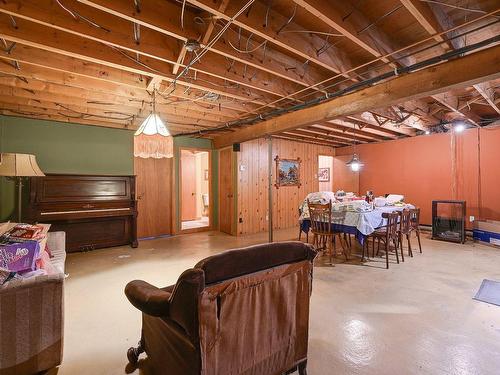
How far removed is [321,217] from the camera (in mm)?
4145

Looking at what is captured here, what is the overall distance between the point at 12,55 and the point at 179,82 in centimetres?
157

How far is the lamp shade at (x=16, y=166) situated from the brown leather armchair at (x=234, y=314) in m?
3.17

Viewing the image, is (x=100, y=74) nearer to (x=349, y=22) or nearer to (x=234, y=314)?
(x=349, y=22)

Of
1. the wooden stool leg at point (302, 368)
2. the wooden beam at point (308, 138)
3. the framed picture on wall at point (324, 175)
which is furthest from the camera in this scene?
the framed picture on wall at point (324, 175)

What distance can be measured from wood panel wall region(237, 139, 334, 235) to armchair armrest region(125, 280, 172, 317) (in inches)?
184

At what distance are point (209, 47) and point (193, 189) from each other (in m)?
6.41

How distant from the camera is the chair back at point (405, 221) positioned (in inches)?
161

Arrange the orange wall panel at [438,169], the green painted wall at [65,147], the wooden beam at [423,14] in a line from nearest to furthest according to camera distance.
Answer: the wooden beam at [423,14] < the green painted wall at [65,147] < the orange wall panel at [438,169]

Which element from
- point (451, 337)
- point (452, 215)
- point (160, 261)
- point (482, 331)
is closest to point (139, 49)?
point (160, 261)

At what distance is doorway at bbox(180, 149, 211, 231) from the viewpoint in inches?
314

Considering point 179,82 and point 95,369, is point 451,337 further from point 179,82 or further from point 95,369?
point 179,82

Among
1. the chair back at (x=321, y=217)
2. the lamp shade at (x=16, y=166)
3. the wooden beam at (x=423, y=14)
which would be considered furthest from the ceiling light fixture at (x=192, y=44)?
the lamp shade at (x=16, y=166)

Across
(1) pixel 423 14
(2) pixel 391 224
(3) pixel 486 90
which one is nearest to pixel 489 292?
(2) pixel 391 224

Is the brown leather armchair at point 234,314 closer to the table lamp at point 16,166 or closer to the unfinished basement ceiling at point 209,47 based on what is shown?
the unfinished basement ceiling at point 209,47
